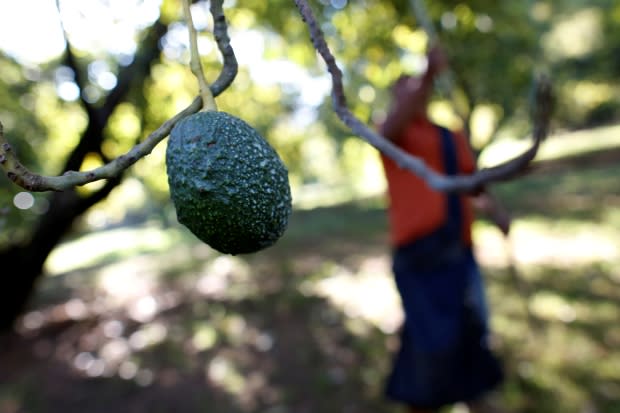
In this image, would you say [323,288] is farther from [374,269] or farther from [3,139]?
[3,139]

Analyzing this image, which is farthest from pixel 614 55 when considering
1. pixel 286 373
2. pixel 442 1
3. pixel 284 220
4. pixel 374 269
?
pixel 284 220

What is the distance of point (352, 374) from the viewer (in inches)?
173

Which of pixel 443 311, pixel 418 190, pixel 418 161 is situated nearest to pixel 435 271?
pixel 443 311

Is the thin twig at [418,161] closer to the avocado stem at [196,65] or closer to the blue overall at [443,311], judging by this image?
the avocado stem at [196,65]

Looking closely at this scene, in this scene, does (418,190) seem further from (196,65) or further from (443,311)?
(196,65)

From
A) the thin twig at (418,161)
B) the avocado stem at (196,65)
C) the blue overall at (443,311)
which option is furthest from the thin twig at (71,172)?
the blue overall at (443,311)

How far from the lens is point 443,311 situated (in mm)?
3020

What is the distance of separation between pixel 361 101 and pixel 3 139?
4.36 metres

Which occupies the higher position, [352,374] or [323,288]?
[352,374]

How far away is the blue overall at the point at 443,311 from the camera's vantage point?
3.02m

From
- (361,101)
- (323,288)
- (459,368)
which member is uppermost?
(361,101)

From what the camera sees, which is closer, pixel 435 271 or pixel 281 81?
pixel 435 271

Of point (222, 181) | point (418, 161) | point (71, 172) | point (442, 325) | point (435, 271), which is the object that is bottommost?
point (442, 325)

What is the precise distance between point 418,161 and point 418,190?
2.03 meters
